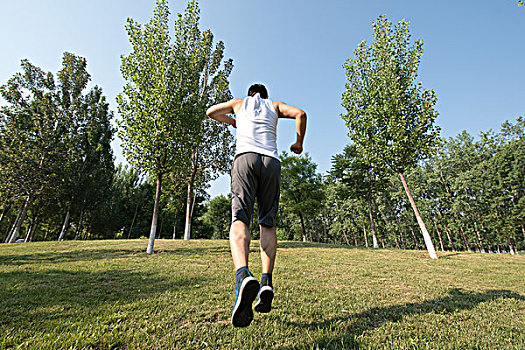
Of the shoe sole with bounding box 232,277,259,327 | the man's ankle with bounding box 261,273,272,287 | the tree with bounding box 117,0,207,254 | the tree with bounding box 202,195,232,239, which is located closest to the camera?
the shoe sole with bounding box 232,277,259,327

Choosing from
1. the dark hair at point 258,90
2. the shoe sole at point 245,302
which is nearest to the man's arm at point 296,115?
the dark hair at point 258,90

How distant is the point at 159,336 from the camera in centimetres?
248

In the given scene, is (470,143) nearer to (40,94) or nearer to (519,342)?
(519,342)

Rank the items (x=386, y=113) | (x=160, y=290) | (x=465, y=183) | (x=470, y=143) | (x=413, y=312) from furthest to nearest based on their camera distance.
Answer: (x=470, y=143) → (x=465, y=183) → (x=386, y=113) → (x=160, y=290) → (x=413, y=312)

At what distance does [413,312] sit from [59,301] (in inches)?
216

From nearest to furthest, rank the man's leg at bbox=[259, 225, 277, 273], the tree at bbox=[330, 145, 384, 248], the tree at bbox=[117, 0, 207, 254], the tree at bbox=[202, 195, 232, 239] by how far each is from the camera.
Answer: the man's leg at bbox=[259, 225, 277, 273] < the tree at bbox=[117, 0, 207, 254] < the tree at bbox=[330, 145, 384, 248] < the tree at bbox=[202, 195, 232, 239]

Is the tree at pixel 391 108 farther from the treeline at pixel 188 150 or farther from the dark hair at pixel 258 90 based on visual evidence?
the dark hair at pixel 258 90

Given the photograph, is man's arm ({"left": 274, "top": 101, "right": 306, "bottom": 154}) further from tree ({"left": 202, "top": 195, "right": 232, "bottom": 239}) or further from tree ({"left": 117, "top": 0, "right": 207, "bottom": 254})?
tree ({"left": 202, "top": 195, "right": 232, "bottom": 239})

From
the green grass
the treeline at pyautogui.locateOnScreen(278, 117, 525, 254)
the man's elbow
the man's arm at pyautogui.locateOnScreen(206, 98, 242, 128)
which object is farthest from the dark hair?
the treeline at pyautogui.locateOnScreen(278, 117, 525, 254)

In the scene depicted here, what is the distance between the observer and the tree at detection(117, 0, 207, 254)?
11.8m

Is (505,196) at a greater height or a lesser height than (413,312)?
greater

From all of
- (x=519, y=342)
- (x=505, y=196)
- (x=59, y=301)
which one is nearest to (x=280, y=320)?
(x=519, y=342)

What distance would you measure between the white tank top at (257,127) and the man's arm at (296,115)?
0.13m

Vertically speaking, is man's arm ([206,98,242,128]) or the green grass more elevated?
man's arm ([206,98,242,128])
